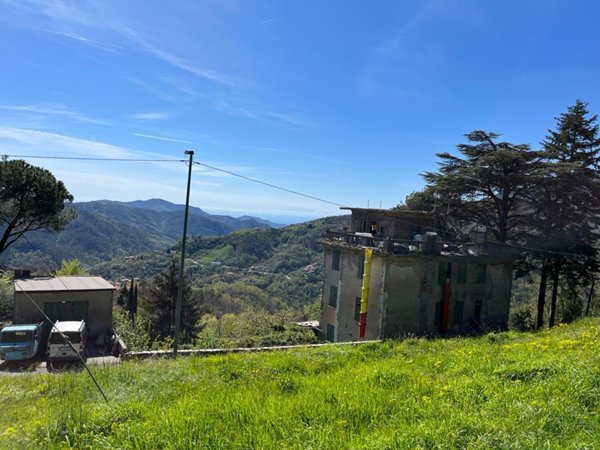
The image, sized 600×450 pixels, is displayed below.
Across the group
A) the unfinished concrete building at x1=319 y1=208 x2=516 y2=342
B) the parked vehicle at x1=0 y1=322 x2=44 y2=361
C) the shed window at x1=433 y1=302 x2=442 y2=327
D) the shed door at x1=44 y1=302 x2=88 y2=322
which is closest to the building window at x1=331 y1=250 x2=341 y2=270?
the unfinished concrete building at x1=319 y1=208 x2=516 y2=342

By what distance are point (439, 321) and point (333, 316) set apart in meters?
7.15

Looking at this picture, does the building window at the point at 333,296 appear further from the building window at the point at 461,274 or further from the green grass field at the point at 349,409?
the green grass field at the point at 349,409

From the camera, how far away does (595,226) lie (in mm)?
25234

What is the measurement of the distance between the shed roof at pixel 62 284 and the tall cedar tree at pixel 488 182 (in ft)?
75.4

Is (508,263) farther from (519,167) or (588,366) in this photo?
(588,366)

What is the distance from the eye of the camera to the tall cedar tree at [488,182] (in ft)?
82.7

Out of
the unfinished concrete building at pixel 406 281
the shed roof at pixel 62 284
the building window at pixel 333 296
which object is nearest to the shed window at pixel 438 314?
the unfinished concrete building at pixel 406 281

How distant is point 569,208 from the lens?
25.6 meters

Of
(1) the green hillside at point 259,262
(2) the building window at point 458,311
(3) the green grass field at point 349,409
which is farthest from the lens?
(1) the green hillside at point 259,262

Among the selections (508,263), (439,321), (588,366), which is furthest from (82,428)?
(508,263)

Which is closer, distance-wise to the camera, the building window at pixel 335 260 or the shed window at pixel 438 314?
the shed window at pixel 438 314

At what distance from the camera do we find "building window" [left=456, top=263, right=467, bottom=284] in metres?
25.5

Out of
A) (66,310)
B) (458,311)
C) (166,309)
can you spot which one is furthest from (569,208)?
(166,309)

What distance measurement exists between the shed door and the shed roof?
861mm
